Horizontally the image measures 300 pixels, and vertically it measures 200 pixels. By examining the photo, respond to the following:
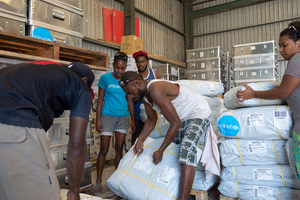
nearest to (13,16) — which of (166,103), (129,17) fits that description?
A: (166,103)

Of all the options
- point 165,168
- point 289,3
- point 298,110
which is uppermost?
point 289,3

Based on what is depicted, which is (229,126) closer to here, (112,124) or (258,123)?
(258,123)

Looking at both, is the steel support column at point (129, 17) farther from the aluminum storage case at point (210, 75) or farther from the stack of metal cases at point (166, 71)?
the aluminum storage case at point (210, 75)

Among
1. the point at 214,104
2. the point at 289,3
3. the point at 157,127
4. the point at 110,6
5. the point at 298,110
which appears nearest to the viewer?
the point at 298,110

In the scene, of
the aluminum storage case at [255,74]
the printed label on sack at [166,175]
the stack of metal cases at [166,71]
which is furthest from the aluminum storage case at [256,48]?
the printed label on sack at [166,175]

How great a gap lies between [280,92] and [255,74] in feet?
17.2

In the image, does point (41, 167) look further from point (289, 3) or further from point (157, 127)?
point (289, 3)

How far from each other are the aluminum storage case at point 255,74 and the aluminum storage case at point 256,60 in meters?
0.13

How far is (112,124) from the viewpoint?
319cm

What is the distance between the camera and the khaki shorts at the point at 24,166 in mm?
1157

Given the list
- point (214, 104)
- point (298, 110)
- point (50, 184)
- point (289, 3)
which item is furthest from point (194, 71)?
point (50, 184)

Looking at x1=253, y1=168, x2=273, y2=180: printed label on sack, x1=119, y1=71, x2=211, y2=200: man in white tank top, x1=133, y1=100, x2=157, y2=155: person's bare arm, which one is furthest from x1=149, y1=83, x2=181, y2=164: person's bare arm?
x1=253, y1=168, x2=273, y2=180: printed label on sack

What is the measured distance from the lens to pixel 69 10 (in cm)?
295

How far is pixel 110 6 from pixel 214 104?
16.6ft
